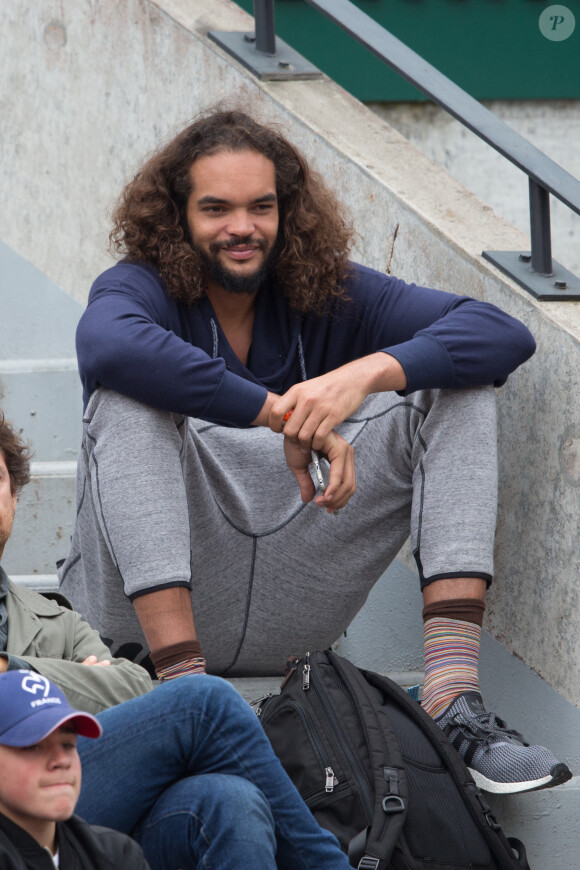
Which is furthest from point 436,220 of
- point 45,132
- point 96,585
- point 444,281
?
point 45,132

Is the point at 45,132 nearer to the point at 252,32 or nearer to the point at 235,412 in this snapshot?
the point at 252,32

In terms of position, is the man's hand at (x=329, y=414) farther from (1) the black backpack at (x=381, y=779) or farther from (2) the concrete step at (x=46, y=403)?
(2) the concrete step at (x=46, y=403)

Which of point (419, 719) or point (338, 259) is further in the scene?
point (338, 259)

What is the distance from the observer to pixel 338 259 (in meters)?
2.73

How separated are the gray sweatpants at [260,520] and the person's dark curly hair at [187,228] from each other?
1.01 ft

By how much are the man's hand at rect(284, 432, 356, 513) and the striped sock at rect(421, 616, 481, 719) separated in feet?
0.93

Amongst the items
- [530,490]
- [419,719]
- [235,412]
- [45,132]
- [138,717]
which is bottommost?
[419,719]

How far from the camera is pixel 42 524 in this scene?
296cm

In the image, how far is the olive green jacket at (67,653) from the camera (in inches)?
70.1

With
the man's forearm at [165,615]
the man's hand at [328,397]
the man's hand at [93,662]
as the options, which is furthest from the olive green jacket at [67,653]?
the man's hand at [328,397]

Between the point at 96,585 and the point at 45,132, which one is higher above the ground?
the point at 45,132

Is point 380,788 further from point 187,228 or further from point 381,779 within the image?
point 187,228

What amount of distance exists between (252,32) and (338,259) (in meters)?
1.08

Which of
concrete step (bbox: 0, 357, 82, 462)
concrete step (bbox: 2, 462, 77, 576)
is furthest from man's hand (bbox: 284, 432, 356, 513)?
concrete step (bbox: 0, 357, 82, 462)
